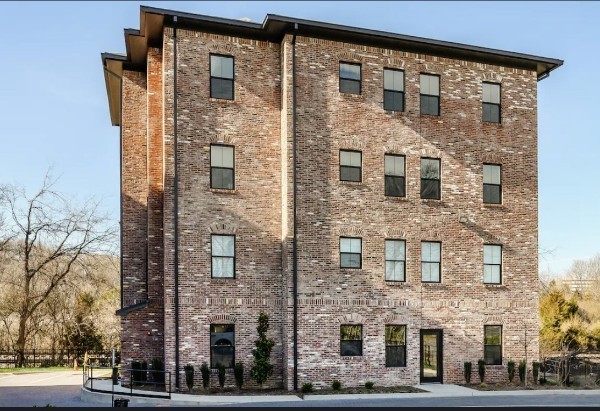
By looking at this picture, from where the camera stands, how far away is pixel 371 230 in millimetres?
22469

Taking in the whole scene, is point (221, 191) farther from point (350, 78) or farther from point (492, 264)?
point (492, 264)

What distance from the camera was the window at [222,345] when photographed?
21047mm

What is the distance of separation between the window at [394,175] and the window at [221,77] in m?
6.23

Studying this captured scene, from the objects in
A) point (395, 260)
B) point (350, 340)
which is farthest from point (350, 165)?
point (350, 340)

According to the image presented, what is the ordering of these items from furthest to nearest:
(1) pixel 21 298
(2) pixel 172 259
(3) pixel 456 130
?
(1) pixel 21 298 → (3) pixel 456 130 → (2) pixel 172 259

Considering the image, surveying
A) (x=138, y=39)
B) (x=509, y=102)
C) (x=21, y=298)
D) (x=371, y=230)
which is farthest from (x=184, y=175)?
(x=21, y=298)

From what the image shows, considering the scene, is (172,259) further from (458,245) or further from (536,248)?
(536,248)

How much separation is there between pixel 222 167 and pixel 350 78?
5669 mm

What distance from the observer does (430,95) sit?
23719 millimetres

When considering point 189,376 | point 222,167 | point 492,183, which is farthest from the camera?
point 492,183

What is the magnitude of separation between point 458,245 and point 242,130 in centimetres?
914

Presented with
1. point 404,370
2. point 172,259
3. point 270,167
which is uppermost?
point 270,167

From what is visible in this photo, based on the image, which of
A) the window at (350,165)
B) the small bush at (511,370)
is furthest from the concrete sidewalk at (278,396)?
the window at (350,165)

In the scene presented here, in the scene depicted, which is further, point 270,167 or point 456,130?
point 456,130
